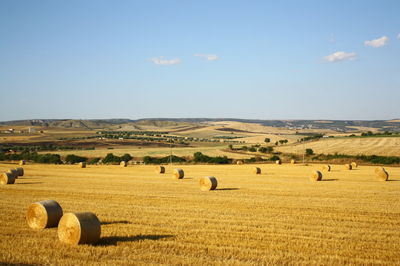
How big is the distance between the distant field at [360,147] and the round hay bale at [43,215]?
59.6m

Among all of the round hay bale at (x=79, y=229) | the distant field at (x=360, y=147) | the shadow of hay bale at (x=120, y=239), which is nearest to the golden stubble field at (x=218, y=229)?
the shadow of hay bale at (x=120, y=239)

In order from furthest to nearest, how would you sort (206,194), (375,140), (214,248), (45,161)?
(375,140)
(45,161)
(206,194)
(214,248)

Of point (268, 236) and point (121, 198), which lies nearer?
point (268, 236)

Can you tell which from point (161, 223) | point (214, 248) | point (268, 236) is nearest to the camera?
point (214, 248)

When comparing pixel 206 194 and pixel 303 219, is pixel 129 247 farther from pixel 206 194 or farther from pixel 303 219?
pixel 206 194

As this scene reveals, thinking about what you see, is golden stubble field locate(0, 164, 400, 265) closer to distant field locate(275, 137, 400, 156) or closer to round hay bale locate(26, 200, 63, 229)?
round hay bale locate(26, 200, 63, 229)

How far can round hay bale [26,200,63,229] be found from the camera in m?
14.6

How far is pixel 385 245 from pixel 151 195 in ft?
47.1

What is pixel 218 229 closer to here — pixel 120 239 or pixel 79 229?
pixel 120 239

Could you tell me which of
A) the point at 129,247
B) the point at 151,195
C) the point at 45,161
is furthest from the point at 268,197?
the point at 45,161

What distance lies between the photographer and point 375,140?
275 ft

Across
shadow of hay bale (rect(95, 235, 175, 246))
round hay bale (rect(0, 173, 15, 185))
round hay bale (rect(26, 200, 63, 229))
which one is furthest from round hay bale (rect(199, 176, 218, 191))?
shadow of hay bale (rect(95, 235, 175, 246))

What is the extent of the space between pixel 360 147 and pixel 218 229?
219ft

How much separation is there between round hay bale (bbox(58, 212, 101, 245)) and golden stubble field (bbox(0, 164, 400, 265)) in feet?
0.83
